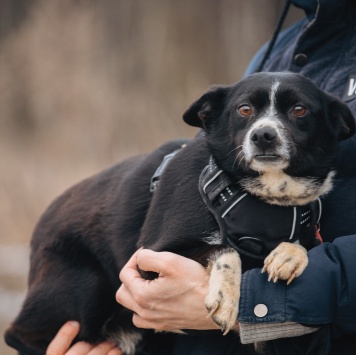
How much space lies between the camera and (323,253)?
1.87 m

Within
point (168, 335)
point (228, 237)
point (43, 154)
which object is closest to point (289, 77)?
point (228, 237)

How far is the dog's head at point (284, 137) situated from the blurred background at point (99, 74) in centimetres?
414

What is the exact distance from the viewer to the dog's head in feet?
6.78

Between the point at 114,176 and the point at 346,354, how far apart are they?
974 mm

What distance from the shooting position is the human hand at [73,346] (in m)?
2.36

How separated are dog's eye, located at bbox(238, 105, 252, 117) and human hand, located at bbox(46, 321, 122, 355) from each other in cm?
81

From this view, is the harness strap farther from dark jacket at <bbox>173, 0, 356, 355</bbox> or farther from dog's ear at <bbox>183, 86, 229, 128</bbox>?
dark jacket at <bbox>173, 0, 356, 355</bbox>

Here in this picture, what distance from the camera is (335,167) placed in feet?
7.12

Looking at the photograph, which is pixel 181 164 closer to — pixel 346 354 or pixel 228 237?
pixel 228 237

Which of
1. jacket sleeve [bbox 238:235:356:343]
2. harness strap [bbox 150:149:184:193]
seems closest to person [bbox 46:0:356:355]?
jacket sleeve [bbox 238:235:356:343]

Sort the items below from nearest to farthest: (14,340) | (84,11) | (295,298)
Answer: (295,298) → (14,340) → (84,11)

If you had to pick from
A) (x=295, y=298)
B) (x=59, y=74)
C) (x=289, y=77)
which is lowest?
(x=59, y=74)

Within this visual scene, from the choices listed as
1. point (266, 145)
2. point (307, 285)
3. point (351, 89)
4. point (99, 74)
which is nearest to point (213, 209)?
point (266, 145)

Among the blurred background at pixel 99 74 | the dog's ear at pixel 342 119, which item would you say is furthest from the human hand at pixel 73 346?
the blurred background at pixel 99 74
